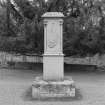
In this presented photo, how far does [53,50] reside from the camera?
7.11 m

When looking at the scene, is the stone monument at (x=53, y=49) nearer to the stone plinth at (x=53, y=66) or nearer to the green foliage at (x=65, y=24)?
the stone plinth at (x=53, y=66)

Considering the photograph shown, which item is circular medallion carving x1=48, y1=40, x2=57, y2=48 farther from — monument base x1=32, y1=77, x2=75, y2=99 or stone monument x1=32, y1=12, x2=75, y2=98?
monument base x1=32, y1=77, x2=75, y2=99

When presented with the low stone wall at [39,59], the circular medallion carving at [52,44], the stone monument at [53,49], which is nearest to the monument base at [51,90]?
the stone monument at [53,49]

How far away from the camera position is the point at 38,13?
476 inches

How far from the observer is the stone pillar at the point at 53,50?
7.09m

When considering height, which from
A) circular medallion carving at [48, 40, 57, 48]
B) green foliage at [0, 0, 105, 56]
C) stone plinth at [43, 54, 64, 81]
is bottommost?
stone plinth at [43, 54, 64, 81]

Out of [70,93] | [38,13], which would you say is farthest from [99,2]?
[70,93]

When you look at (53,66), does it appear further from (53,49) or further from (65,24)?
(65,24)

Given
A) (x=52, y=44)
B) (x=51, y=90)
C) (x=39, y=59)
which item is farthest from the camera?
(x=39, y=59)

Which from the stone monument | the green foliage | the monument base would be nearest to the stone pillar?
the stone monument

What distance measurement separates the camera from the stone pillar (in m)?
7.09

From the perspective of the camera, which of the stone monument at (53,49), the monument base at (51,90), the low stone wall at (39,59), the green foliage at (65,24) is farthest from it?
the low stone wall at (39,59)

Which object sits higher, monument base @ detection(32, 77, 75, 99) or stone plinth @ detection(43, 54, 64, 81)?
stone plinth @ detection(43, 54, 64, 81)

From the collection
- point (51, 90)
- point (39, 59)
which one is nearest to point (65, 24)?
point (51, 90)
